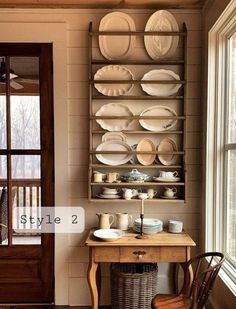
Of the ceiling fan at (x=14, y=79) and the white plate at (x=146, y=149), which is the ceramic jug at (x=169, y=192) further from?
the ceiling fan at (x=14, y=79)

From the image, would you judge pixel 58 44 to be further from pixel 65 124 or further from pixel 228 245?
pixel 228 245

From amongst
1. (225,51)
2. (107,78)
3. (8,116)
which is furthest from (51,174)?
(225,51)

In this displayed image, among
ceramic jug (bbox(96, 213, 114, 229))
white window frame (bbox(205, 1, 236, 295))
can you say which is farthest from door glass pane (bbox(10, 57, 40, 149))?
white window frame (bbox(205, 1, 236, 295))

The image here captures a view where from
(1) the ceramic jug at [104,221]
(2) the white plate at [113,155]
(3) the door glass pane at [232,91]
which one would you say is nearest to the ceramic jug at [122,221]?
(1) the ceramic jug at [104,221]

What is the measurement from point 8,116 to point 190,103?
158 centimetres

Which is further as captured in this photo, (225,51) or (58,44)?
(58,44)

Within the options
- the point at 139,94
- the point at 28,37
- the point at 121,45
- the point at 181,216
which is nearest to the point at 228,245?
the point at 181,216

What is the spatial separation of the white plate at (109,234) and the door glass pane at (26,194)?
2.09 feet

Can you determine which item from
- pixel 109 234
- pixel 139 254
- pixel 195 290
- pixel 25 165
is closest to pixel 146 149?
pixel 109 234

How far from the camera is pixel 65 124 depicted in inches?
112

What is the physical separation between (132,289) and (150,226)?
1.63ft

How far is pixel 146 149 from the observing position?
282cm

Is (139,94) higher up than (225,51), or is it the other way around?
(225,51)

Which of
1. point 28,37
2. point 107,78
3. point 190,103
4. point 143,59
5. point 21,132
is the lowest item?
point 21,132
